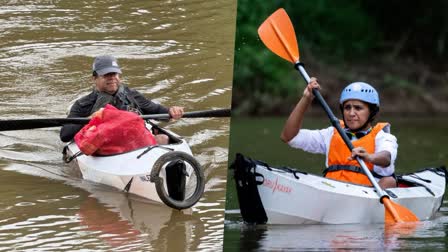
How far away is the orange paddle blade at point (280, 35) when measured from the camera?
5387mm

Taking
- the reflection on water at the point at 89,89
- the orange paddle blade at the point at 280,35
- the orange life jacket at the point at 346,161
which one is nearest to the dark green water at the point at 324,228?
the reflection on water at the point at 89,89

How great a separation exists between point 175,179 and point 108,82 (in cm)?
83

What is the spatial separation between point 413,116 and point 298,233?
7156mm

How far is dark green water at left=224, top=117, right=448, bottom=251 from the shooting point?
162 inches

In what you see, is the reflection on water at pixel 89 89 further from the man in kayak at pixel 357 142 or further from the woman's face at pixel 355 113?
the woman's face at pixel 355 113

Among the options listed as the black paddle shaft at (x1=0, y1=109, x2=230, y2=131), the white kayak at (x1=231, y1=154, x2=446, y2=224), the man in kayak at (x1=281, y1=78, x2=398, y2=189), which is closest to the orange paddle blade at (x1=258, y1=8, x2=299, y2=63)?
the black paddle shaft at (x1=0, y1=109, x2=230, y2=131)

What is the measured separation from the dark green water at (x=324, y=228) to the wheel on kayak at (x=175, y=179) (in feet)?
0.66

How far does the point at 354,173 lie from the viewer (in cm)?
478

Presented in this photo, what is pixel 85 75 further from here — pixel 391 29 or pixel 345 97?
pixel 391 29

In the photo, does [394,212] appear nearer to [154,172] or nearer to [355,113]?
[355,113]

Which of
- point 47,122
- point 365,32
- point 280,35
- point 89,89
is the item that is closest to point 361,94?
point 280,35

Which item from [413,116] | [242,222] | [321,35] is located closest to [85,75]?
[242,222]

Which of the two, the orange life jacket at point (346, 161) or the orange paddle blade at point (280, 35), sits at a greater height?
the orange paddle blade at point (280, 35)

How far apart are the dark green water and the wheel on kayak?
201mm
